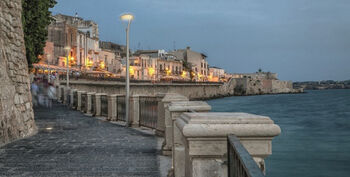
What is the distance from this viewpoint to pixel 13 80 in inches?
405

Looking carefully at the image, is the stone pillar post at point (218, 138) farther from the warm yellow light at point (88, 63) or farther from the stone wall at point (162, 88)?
the warm yellow light at point (88, 63)

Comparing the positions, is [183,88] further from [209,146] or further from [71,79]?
[209,146]

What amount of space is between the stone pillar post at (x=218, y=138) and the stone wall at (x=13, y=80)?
7783mm

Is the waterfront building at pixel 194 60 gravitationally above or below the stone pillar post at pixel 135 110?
above

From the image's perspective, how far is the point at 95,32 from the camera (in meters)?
88.7

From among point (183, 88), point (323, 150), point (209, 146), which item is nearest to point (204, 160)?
point (209, 146)

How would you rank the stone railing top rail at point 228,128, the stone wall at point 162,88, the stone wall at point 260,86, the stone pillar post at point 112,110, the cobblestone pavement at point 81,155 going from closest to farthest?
the stone railing top rail at point 228,128 → the cobblestone pavement at point 81,155 → the stone pillar post at point 112,110 → the stone wall at point 162,88 → the stone wall at point 260,86

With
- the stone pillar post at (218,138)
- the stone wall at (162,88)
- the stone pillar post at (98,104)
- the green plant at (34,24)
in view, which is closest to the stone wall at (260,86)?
the stone wall at (162,88)

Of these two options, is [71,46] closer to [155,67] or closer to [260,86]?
[155,67]

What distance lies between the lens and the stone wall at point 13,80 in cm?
941

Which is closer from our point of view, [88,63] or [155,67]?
[88,63]

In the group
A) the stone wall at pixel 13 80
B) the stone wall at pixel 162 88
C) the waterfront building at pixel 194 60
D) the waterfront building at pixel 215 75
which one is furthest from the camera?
the waterfront building at pixel 215 75

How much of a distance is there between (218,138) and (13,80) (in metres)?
9.20

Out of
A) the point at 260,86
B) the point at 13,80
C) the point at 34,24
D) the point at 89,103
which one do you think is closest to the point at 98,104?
the point at 89,103
